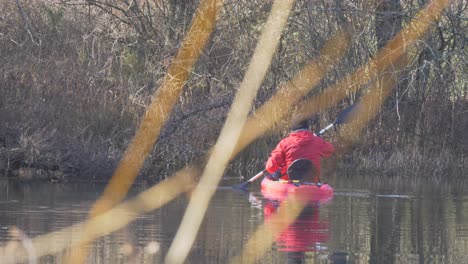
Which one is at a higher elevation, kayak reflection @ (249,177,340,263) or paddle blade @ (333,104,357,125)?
paddle blade @ (333,104,357,125)

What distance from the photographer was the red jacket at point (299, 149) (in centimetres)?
1916

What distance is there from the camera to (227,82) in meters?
24.9

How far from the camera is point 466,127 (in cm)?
2595

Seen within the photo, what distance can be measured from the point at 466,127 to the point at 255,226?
12505mm

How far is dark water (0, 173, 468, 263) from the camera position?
464 inches

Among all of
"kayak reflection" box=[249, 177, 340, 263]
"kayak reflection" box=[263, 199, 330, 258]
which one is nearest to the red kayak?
"kayak reflection" box=[249, 177, 340, 263]

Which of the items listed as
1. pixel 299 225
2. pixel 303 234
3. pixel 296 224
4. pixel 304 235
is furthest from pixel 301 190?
pixel 304 235

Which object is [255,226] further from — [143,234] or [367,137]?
[367,137]

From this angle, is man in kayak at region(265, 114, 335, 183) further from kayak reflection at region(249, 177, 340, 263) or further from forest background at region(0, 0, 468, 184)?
forest background at region(0, 0, 468, 184)

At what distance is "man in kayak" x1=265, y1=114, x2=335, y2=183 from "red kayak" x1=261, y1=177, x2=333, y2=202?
1.16ft

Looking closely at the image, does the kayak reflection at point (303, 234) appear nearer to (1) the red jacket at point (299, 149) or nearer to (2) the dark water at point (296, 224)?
(2) the dark water at point (296, 224)

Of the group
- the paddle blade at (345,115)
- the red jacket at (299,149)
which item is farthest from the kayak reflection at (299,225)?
the paddle blade at (345,115)

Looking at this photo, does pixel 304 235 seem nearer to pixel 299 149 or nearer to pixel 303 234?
pixel 303 234

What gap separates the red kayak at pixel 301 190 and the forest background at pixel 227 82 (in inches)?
146
